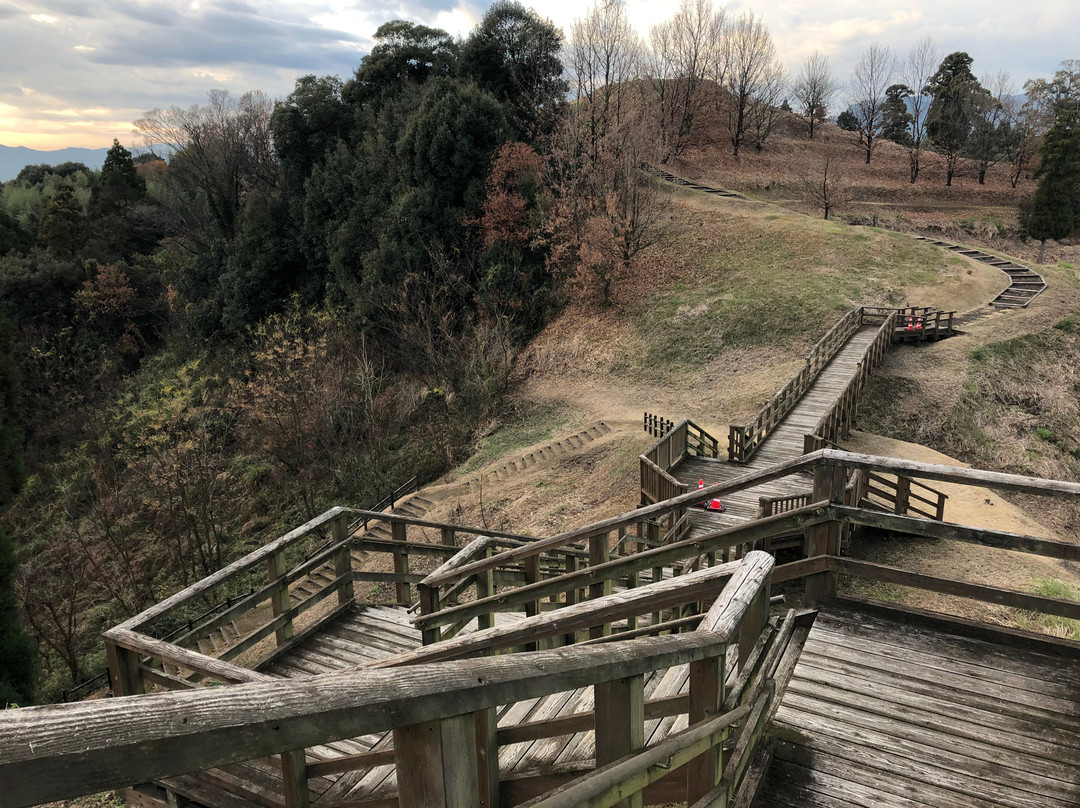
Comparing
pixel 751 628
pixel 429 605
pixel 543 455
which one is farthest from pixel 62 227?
pixel 751 628

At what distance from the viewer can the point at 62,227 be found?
4481cm

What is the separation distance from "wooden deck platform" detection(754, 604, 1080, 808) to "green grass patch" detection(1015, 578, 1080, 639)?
19.0ft

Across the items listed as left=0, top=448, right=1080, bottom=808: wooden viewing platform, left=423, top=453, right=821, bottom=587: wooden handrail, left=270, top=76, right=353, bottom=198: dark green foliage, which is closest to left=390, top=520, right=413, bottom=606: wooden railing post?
left=0, top=448, right=1080, bottom=808: wooden viewing platform

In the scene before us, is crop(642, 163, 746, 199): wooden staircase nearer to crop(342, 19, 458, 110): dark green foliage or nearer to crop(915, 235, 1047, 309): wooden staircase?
crop(915, 235, 1047, 309): wooden staircase

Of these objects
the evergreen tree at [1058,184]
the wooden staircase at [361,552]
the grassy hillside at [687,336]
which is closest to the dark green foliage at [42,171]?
the grassy hillside at [687,336]

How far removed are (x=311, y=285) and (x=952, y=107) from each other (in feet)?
151

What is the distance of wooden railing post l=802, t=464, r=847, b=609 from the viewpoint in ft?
14.3

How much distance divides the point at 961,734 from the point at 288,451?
24.9m

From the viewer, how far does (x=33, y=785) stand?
0.99 metres

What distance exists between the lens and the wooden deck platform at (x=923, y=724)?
319 centimetres

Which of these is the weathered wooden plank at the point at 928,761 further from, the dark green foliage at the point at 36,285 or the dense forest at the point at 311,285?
the dark green foliage at the point at 36,285

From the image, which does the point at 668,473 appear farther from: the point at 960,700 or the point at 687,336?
the point at 687,336

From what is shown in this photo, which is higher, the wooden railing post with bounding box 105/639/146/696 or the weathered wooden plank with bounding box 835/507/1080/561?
the weathered wooden plank with bounding box 835/507/1080/561

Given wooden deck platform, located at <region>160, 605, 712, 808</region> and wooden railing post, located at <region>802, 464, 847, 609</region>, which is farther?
wooden railing post, located at <region>802, 464, 847, 609</region>
